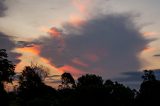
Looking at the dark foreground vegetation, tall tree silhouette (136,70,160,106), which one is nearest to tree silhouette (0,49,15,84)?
the dark foreground vegetation

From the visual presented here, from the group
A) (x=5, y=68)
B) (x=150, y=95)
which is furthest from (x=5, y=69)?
(x=150, y=95)

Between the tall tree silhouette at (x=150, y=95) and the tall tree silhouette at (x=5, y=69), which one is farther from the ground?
the tall tree silhouette at (x=5, y=69)

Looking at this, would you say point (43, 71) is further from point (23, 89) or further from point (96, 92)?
point (96, 92)

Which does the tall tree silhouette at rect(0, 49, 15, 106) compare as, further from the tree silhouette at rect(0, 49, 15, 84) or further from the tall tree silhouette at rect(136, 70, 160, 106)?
the tall tree silhouette at rect(136, 70, 160, 106)

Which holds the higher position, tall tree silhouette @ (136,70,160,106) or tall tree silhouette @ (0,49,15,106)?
tall tree silhouette @ (0,49,15,106)

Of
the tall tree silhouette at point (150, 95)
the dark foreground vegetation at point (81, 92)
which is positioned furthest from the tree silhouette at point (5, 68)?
the tall tree silhouette at point (150, 95)

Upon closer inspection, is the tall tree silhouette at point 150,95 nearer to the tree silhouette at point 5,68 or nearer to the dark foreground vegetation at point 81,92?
the dark foreground vegetation at point 81,92

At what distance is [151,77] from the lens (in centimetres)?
10738

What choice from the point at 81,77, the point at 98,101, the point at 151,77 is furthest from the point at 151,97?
the point at 81,77

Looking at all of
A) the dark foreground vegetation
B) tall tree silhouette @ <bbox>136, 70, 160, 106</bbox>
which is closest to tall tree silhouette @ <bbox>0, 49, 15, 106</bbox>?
the dark foreground vegetation

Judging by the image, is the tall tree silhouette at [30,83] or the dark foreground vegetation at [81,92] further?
the tall tree silhouette at [30,83]

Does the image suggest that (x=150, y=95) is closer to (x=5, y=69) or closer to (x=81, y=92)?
(x=81, y=92)

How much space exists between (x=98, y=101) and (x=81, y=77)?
65619mm

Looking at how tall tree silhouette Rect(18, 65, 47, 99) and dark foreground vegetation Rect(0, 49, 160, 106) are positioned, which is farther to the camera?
tall tree silhouette Rect(18, 65, 47, 99)
